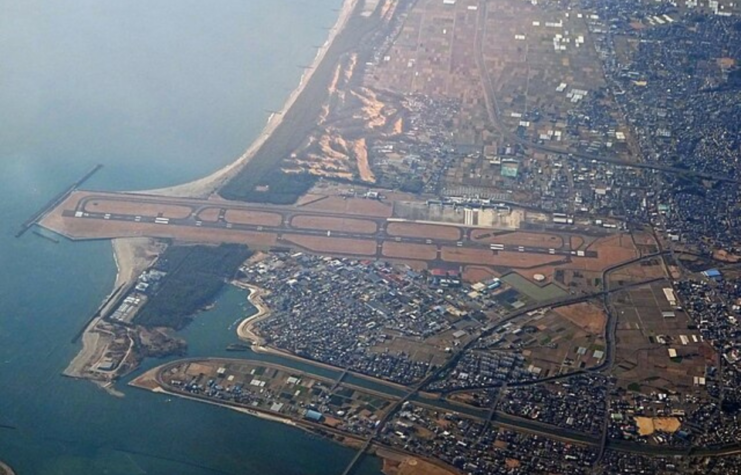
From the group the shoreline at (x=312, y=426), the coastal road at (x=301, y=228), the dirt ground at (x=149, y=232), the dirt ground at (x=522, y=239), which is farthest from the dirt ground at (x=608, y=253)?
the dirt ground at (x=149, y=232)

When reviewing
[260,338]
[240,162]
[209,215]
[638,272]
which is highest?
[240,162]

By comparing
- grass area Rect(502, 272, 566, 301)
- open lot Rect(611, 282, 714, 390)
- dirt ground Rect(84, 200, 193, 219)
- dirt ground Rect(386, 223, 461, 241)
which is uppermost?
dirt ground Rect(84, 200, 193, 219)

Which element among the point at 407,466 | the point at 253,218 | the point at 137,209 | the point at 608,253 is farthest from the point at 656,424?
the point at 137,209

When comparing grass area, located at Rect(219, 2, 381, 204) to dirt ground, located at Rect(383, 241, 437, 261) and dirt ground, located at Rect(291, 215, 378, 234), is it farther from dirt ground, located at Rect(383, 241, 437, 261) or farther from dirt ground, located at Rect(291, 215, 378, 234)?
dirt ground, located at Rect(383, 241, 437, 261)

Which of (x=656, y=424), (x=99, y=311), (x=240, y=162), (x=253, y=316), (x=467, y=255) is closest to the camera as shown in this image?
(x=656, y=424)

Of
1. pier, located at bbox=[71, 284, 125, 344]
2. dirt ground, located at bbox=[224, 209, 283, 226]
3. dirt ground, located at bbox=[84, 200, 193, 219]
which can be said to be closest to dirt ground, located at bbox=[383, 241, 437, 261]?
dirt ground, located at bbox=[224, 209, 283, 226]

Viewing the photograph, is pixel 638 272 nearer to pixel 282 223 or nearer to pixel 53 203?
pixel 282 223
